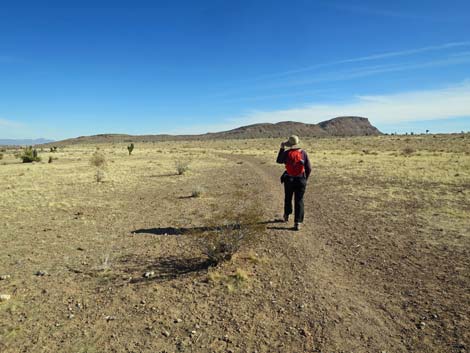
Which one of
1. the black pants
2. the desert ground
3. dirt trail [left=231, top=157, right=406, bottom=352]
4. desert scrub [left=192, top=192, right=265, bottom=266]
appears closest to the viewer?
dirt trail [left=231, top=157, right=406, bottom=352]

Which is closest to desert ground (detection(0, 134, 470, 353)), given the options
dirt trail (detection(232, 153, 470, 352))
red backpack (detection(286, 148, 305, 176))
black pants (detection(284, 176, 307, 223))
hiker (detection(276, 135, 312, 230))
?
dirt trail (detection(232, 153, 470, 352))

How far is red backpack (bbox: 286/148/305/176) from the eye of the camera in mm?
7973

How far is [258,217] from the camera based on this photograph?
22.9ft

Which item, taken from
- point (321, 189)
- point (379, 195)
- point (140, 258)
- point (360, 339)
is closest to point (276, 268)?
point (360, 339)

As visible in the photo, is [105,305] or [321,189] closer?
[105,305]

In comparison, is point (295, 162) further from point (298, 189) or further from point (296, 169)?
point (298, 189)

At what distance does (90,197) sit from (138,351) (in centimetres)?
1153

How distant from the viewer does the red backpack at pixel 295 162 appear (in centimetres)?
797

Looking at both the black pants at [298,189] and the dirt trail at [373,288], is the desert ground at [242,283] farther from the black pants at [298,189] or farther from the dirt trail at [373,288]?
the black pants at [298,189]

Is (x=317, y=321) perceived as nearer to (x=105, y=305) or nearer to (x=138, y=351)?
(x=138, y=351)

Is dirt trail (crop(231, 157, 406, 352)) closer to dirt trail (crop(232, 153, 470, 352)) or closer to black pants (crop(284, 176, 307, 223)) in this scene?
dirt trail (crop(232, 153, 470, 352))

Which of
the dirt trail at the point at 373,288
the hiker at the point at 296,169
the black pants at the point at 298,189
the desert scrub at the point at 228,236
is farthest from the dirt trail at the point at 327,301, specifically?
the hiker at the point at 296,169

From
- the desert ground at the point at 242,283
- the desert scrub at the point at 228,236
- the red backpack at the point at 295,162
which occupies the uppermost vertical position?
the red backpack at the point at 295,162

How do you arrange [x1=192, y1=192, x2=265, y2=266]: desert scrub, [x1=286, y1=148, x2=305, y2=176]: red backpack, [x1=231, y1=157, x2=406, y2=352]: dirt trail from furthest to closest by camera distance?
[x1=286, y1=148, x2=305, y2=176]: red backpack → [x1=192, y1=192, x2=265, y2=266]: desert scrub → [x1=231, y1=157, x2=406, y2=352]: dirt trail
